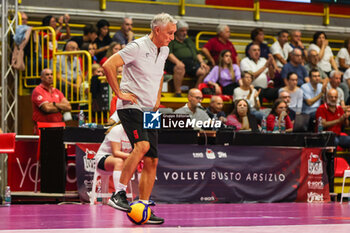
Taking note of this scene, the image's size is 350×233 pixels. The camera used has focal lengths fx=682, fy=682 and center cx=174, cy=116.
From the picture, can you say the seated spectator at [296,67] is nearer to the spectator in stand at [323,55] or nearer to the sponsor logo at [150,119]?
the spectator in stand at [323,55]

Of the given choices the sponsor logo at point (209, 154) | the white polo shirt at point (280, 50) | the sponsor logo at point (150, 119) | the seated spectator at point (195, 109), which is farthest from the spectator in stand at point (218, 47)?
the sponsor logo at point (150, 119)

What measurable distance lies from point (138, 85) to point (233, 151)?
4.18 metres

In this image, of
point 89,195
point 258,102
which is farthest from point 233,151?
point 258,102

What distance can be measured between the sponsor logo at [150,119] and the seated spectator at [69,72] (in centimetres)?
616

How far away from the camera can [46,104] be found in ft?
35.4

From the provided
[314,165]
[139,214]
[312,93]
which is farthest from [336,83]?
[139,214]

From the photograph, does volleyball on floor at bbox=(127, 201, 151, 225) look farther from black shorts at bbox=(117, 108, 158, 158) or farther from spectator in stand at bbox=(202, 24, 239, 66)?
spectator in stand at bbox=(202, 24, 239, 66)

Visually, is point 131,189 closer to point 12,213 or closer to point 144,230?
point 12,213

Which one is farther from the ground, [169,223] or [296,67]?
[296,67]

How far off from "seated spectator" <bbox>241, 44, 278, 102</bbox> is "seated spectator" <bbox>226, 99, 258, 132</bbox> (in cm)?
247

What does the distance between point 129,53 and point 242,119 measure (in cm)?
567

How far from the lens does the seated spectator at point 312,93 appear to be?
14.0 metres

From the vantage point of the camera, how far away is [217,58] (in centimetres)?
1470

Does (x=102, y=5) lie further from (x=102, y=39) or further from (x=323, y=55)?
(x=323, y=55)
